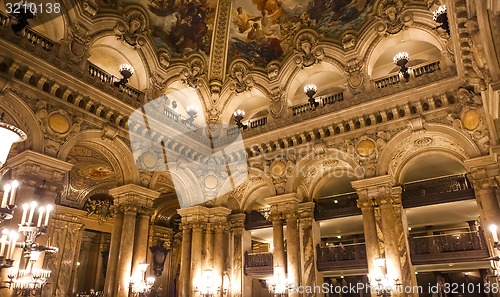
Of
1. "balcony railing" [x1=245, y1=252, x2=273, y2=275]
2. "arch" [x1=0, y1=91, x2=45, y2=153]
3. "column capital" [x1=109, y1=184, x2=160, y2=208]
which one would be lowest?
"balcony railing" [x1=245, y1=252, x2=273, y2=275]

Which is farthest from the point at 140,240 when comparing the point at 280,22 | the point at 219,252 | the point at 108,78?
the point at 280,22

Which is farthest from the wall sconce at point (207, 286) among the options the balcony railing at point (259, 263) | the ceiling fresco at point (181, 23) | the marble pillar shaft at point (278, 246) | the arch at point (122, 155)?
the ceiling fresco at point (181, 23)

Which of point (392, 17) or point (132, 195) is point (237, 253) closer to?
point (132, 195)

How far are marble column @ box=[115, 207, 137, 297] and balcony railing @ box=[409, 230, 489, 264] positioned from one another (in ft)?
30.7

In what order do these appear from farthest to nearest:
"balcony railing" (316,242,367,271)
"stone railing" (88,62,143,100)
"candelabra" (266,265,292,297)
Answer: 1. "balcony railing" (316,242,367,271)
2. "candelabra" (266,265,292,297)
3. "stone railing" (88,62,143,100)

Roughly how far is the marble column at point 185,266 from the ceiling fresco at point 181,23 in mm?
7564

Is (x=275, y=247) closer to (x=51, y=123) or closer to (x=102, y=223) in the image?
(x=51, y=123)

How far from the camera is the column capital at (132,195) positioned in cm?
1335

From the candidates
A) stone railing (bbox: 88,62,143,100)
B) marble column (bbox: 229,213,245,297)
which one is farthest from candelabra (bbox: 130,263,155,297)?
stone railing (bbox: 88,62,143,100)

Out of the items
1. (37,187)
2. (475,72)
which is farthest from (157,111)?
(475,72)

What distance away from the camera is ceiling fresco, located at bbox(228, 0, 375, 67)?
1505 centimetres

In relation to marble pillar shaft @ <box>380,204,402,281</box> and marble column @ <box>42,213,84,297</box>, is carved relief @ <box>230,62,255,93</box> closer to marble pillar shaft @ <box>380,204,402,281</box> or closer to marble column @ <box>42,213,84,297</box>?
marble pillar shaft @ <box>380,204,402,281</box>

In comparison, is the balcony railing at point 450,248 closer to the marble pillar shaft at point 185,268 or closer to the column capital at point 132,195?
the marble pillar shaft at point 185,268

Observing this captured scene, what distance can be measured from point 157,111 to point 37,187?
5.61 meters
